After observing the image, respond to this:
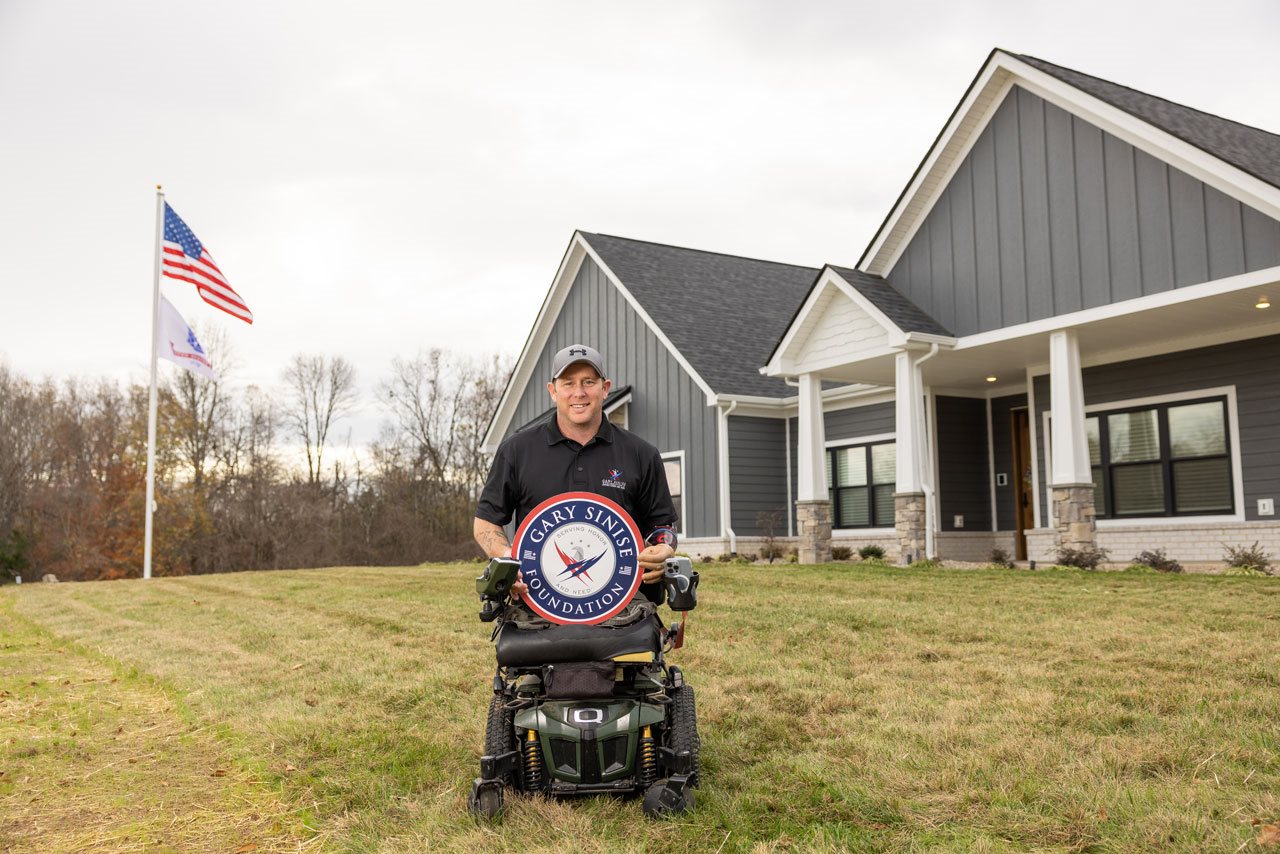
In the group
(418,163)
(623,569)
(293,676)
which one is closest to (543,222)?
(418,163)

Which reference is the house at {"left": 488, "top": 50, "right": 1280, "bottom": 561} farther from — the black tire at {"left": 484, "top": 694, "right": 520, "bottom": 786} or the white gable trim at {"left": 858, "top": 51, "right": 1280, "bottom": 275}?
the black tire at {"left": 484, "top": 694, "right": 520, "bottom": 786}

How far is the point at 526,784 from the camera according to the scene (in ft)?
13.3

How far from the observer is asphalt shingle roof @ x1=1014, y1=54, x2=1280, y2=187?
1203cm

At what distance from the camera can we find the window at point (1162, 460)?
1343cm

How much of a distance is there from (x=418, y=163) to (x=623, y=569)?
21883 mm

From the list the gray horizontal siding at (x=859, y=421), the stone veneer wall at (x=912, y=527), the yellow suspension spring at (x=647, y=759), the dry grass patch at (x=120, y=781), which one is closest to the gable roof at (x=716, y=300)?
the gray horizontal siding at (x=859, y=421)

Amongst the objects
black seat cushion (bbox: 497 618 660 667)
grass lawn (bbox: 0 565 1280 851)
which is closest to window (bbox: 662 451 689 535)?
grass lawn (bbox: 0 565 1280 851)

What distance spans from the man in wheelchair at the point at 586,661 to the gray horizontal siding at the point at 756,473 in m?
15.0

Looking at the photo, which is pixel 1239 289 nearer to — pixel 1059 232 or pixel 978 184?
pixel 1059 232

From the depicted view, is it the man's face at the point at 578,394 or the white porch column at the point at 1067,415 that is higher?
the white porch column at the point at 1067,415

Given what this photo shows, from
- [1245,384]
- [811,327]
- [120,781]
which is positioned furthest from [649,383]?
[120,781]

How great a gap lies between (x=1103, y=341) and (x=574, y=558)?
12195 millimetres

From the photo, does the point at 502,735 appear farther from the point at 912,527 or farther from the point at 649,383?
the point at 649,383

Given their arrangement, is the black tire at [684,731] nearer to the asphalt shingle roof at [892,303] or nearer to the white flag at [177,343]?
A: the asphalt shingle roof at [892,303]
